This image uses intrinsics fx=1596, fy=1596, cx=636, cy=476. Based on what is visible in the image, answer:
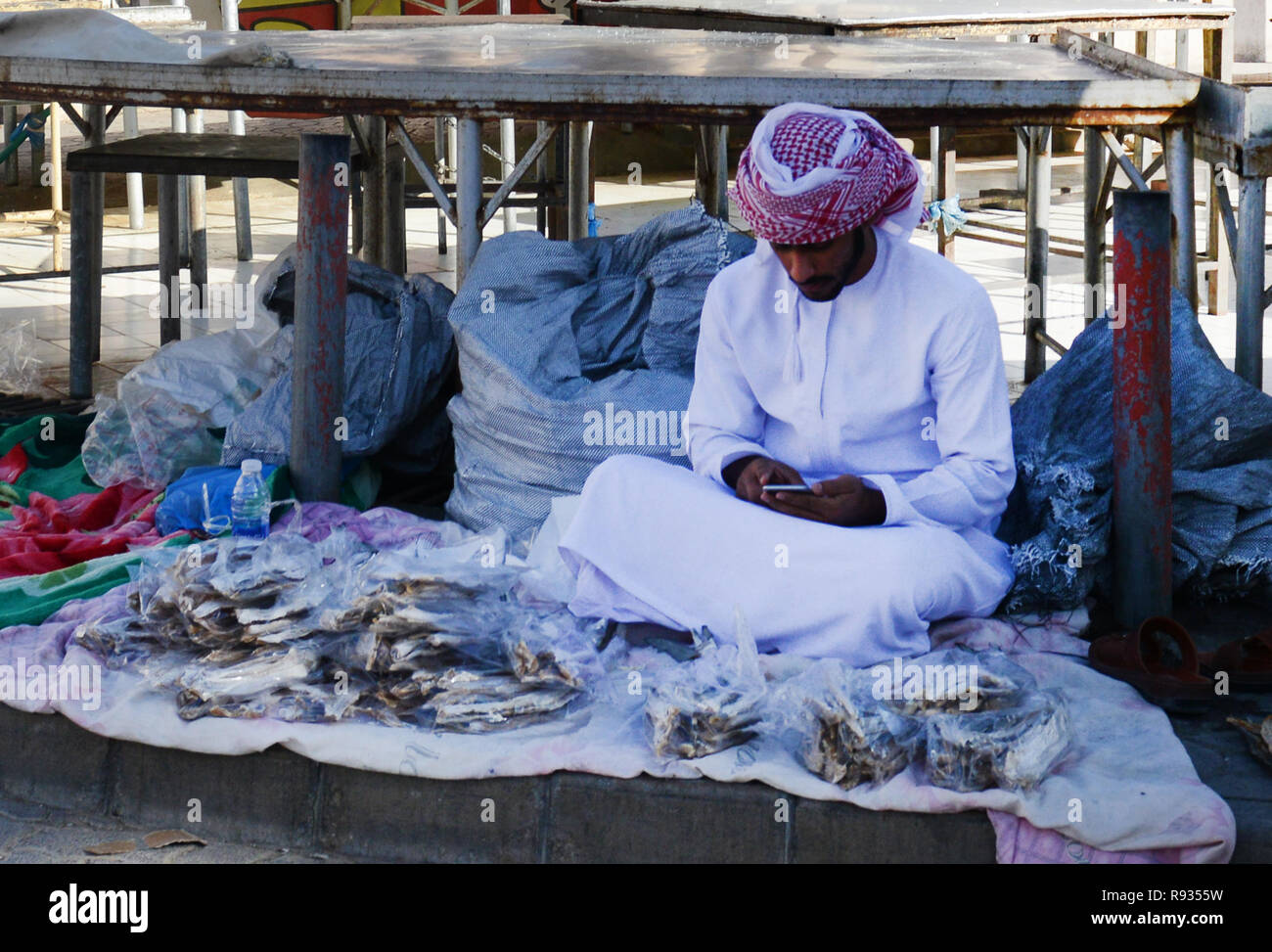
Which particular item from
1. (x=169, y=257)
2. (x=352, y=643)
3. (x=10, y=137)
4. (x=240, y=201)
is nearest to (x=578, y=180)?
(x=169, y=257)

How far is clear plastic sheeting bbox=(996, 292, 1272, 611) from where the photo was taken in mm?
3293

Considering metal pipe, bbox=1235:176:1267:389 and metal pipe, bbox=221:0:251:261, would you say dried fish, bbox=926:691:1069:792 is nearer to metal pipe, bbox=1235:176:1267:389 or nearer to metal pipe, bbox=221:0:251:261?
metal pipe, bbox=1235:176:1267:389

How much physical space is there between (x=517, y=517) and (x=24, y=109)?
773 centimetres

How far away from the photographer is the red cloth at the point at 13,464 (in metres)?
4.35

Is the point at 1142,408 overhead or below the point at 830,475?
overhead

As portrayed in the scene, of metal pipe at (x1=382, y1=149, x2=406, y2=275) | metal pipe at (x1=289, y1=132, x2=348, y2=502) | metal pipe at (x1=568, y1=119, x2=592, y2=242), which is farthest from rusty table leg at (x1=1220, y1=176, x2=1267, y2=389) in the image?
metal pipe at (x1=382, y1=149, x2=406, y2=275)

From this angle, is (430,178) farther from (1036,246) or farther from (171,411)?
(1036,246)

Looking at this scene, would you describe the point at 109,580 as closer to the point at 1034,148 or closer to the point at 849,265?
the point at 849,265

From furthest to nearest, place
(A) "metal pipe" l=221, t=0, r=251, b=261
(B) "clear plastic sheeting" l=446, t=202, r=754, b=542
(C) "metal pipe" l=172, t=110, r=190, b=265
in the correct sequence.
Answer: (A) "metal pipe" l=221, t=0, r=251, b=261 → (C) "metal pipe" l=172, t=110, r=190, b=265 → (B) "clear plastic sheeting" l=446, t=202, r=754, b=542

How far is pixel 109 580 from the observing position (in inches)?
141

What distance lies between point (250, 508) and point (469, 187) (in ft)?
3.53

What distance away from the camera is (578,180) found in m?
6.43

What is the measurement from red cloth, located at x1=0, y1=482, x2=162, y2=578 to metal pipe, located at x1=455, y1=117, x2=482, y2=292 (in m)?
1.03
